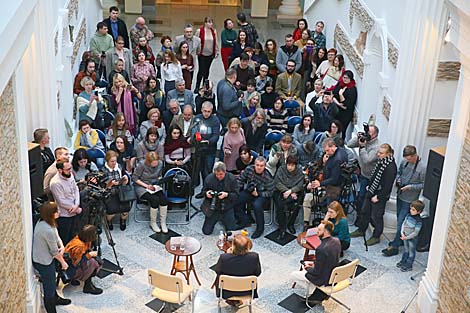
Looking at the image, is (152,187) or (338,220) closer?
(338,220)

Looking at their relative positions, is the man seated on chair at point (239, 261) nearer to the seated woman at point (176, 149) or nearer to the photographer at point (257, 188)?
the photographer at point (257, 188)

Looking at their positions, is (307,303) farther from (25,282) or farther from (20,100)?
(20,100)

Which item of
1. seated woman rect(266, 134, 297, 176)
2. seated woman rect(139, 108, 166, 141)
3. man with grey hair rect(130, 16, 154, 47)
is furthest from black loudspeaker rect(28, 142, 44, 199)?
man with grey hair rect(130, 16, 154, 47)

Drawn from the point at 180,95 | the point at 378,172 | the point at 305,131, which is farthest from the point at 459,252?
the point at 180,95

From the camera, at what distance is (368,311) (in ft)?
29.1

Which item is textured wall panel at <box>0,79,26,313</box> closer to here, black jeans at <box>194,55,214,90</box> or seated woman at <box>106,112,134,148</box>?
seated woman at <box>106,112,134,148</box>

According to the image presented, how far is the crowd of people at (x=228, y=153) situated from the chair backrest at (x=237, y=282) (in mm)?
161

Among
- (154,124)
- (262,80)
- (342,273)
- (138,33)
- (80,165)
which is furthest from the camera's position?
(138,33)

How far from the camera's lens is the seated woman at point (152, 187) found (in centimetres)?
1018

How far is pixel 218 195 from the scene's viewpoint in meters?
10.1

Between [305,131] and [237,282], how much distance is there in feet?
11.6

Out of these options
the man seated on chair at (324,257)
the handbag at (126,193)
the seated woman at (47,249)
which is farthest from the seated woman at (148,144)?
the man seated on chair at (324,257)

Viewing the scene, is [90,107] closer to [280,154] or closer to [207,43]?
[280,154]

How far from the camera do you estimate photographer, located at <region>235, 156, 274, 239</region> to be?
10242 mm
